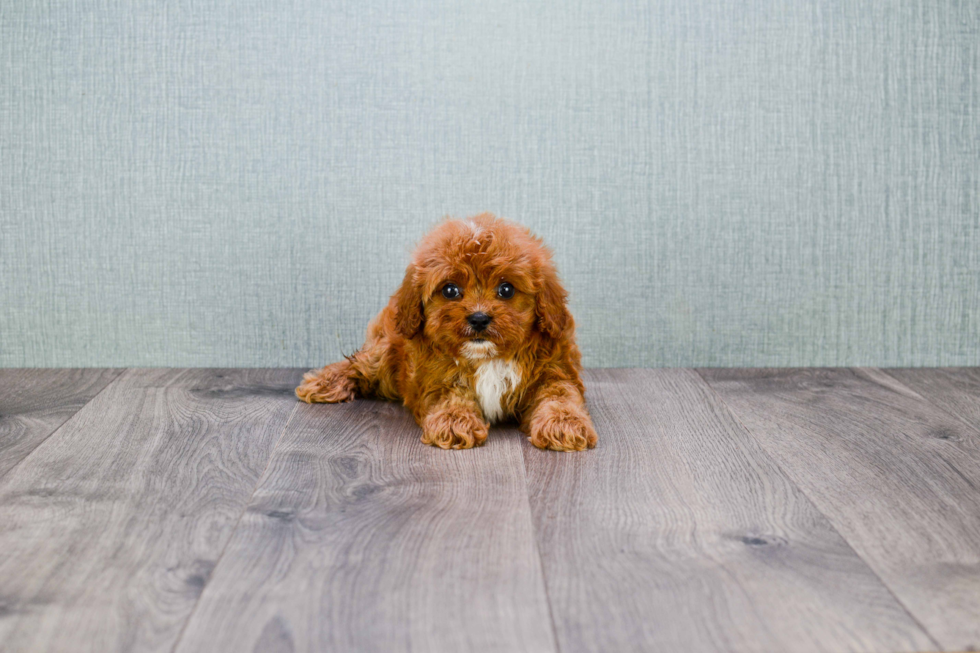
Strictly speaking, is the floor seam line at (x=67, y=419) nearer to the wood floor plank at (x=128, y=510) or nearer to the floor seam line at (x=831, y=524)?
the wood floor plank at (x=128, y=510)

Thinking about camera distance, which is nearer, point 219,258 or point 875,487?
point 875,487

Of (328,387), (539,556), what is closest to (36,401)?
(328,387)

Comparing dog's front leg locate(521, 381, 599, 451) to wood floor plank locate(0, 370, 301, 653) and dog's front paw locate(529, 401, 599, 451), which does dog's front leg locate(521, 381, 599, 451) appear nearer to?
dog's front paw locate(529, 401, 599, 451)

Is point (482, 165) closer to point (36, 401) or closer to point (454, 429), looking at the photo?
point (454, 429)

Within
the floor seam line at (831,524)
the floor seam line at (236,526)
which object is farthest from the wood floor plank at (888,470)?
the floor seam line at (236,526)

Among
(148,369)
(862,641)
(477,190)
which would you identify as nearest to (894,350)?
(477,190)

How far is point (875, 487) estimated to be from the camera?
65.0 inches

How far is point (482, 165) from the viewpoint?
2.48 meters

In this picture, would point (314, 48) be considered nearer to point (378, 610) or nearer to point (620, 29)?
point (620, 29)

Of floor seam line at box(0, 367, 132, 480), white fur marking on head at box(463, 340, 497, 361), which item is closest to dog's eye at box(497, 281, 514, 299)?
white fur marking on head at box(463, 340, 497, 361)

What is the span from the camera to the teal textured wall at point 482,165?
2.42 m

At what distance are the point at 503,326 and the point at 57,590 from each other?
920 mm

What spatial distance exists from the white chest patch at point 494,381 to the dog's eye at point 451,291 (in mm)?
159

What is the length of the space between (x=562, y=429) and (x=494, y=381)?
19 centimetres
